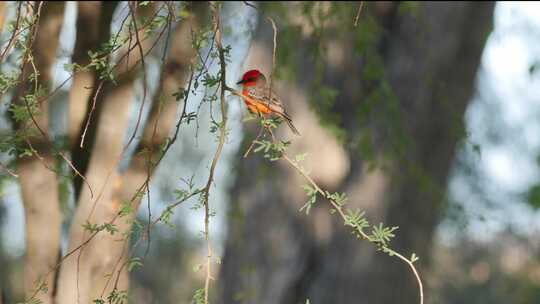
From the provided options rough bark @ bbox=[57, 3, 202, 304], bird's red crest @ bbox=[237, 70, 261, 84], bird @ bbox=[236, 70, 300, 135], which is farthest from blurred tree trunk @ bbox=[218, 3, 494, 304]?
bird @ bbox=[236, 70, 300, 135]

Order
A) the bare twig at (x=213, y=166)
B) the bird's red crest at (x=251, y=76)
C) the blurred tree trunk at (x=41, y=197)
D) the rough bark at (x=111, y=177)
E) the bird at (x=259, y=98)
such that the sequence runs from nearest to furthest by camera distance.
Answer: the bare twig at (x=213, y=166), the bird at (x=259, y=98), the bird's red crest at (x=251, y=76), the rough bark at (x=111, y=177), the blurred tree trunk at (x=41, y=197)

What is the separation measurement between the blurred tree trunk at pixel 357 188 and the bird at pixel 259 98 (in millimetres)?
2712

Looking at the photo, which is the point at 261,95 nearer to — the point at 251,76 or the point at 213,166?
the point at 251,76

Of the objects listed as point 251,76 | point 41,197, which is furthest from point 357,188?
point 251,76

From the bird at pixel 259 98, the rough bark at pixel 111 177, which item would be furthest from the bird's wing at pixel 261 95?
the rough bark at pixel 111 177

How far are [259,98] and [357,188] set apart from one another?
3.63m

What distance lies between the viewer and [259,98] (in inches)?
130

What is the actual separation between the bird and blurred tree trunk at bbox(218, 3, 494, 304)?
8.90ft

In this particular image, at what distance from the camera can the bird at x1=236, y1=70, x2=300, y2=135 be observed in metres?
3.10

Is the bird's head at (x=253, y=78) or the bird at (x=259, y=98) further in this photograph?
the bird's head at (x=253, y=78)

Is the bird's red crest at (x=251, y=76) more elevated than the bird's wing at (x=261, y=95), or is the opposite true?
the bird's red crest at (x=251, y=76)

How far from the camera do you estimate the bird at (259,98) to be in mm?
3096

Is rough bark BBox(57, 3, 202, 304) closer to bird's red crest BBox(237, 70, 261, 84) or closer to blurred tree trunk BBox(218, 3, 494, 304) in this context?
bird's red crest BBox(237, 70, 261, 84)

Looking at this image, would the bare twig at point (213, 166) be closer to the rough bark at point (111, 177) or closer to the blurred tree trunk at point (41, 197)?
the rough bark at point (111, 177)
